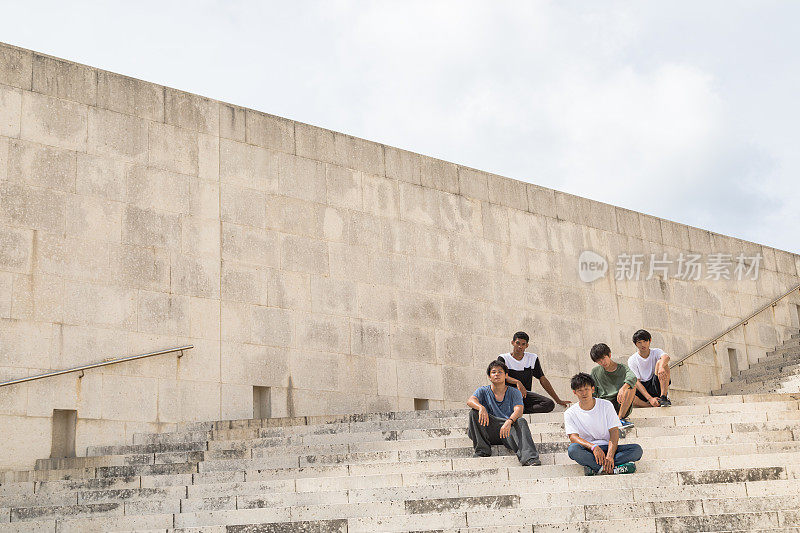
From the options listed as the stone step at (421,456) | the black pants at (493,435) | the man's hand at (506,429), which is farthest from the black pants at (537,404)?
the man's hand at (506,429)

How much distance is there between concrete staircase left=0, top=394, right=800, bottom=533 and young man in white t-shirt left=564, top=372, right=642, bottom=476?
0.64 ft

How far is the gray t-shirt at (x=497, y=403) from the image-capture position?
878 cm

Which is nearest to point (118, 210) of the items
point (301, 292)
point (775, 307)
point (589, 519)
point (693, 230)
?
point (301, 292)

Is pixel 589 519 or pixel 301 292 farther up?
pixel 301 292

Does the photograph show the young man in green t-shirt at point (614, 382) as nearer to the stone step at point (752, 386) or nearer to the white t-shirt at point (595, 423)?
the white t-shirt at point (595, 423)

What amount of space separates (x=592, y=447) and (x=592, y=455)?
70mm

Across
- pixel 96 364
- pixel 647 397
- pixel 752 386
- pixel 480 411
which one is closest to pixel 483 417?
pixel 480 411

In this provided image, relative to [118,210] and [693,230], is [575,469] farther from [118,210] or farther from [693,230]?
[693,230]

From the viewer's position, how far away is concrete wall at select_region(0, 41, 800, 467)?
11.2 meters

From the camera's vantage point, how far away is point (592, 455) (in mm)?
8070

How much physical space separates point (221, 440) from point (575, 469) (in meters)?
3.67

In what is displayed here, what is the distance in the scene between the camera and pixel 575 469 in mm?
8266

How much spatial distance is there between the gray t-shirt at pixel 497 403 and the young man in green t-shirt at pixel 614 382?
1.06 meters

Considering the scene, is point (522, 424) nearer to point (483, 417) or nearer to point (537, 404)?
point (483, 417)
